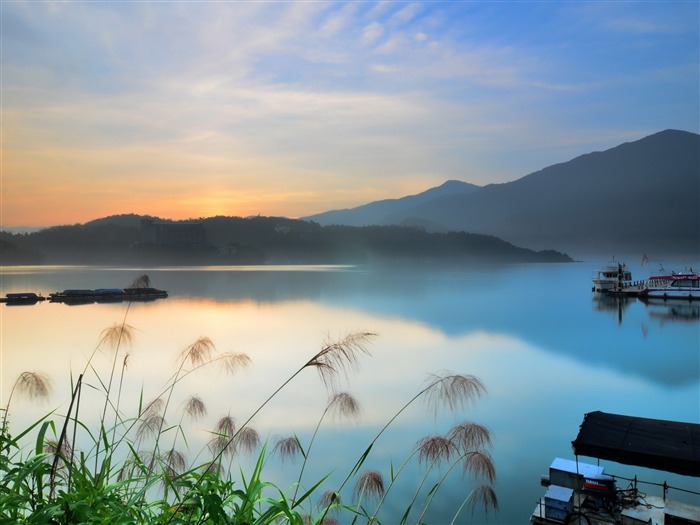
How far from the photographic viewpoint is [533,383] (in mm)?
19359

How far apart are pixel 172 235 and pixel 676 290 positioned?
115m

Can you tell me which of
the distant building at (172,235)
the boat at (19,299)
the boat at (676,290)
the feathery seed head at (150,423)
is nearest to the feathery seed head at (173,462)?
the feathery seed head at (150,423)

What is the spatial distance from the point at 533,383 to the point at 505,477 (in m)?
9.92

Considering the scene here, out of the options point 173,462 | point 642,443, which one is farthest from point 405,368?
point 173,462

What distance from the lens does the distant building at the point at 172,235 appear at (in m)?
129

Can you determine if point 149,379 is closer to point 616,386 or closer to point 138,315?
point 616,386

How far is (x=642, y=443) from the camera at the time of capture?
7.48 m

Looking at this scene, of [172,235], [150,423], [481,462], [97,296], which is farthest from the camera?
[172,235]

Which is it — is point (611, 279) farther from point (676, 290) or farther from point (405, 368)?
point (405, 368)

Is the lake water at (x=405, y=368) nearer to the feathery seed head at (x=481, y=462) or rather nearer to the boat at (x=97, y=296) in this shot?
the boat at (x=97, y=296)

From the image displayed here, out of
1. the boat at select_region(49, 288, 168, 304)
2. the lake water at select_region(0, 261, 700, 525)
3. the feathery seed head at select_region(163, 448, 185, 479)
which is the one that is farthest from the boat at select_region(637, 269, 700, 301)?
the feathery seed head at select_region(163, 448, 185, 479)

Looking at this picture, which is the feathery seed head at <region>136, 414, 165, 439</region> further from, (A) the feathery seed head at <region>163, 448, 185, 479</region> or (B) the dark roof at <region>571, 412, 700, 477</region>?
A: (B) the dark roof at <region>571, 412, 700, 477</region>

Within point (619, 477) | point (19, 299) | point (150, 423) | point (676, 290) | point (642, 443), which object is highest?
point (150, 423)

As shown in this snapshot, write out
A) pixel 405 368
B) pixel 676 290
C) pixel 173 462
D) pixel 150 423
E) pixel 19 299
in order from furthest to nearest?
pixel 676 290 → pixel 19 299 → pixel 405 368 → pixel 150 423 → pixel 173 462
